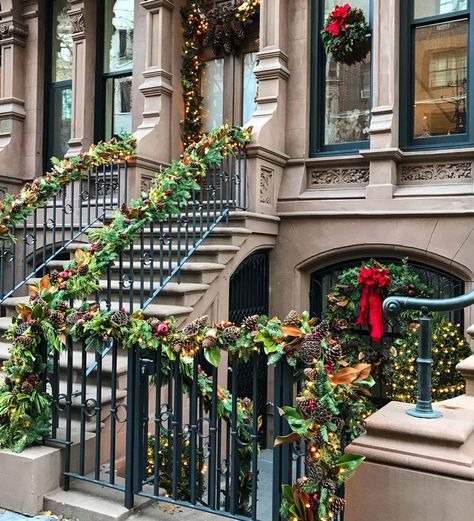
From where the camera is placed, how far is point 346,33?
7898mm

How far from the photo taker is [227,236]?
6.87m

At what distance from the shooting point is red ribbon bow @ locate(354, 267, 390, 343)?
22.7 feet

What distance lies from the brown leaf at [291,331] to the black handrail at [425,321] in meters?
0.47

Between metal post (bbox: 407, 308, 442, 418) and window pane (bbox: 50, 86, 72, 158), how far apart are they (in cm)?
950

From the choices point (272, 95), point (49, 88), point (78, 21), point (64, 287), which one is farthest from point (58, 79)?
point (64, 287)

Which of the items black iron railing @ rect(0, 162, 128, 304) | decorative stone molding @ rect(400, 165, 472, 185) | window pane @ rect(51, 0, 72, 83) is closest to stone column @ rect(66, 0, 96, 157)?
window pane @ rect(51, 0, 72, 83)

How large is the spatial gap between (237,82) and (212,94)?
55cm

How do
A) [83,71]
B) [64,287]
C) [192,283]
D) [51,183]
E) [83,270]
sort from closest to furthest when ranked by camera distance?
[64,287] < [83,270] < [192,283] < [51,183] < [83,71]

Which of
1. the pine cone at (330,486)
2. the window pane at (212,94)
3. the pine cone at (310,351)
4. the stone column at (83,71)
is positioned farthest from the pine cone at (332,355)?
the stone column at (83,71)

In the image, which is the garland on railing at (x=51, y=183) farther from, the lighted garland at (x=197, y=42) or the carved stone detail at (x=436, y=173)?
the carved stone detail at (x=436, y=173)

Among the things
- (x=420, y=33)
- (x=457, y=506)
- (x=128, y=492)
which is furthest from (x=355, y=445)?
(x=420, y=33)

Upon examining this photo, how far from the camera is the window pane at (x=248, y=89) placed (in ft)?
31.0

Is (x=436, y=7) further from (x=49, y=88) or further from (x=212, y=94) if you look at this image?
(x=49, y=88)

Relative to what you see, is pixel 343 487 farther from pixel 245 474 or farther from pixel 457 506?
pixel 245 474
